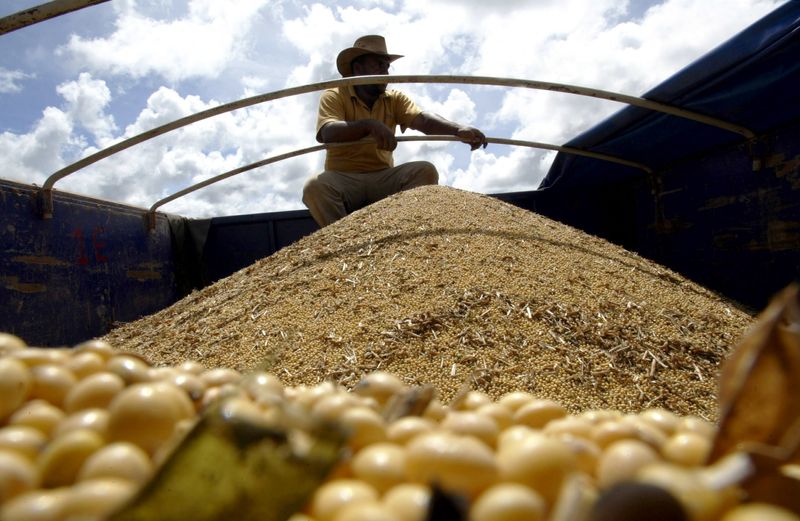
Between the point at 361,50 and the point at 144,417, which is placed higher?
the point at 361,50

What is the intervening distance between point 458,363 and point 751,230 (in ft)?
10.2

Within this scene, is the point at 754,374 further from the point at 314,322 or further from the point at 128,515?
the point at 314,322

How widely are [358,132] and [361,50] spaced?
0.91 meters

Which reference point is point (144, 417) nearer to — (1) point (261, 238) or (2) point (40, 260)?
(2) point (40, 260)

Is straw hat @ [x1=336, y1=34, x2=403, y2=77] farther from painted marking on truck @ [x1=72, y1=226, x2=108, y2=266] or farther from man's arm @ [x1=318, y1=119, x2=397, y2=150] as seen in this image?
painted marking on truck @ [x1=72, y1=226, x2=108, y2=266]

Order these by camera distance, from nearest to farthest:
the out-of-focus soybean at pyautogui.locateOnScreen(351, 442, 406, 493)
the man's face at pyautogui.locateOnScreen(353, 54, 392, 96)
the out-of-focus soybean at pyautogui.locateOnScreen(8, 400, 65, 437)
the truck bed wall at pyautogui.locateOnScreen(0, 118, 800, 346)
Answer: the out-of-focus soybean at pyautogui.locateOnScreen(351, 442, 406, 493) → the out-of-focus soybean at pyautogui.locateOnScreen(8, 400, 65, 437) → the truck bed wall at pyautogui.locateOnScreen(0, 118, 800, 346) → the man's face at pyautogui.locateOnScreen(353, 54, 392, 96)

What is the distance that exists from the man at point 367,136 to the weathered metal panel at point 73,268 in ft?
5.14

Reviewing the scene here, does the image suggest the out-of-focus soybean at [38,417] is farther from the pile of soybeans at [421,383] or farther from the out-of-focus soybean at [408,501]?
the out-of-focus soybean at [408,501]

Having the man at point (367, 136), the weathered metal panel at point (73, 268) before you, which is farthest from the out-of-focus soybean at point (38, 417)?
the man at point (367, 136)

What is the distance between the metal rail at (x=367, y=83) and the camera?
3.76 metres

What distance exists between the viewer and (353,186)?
5.04m

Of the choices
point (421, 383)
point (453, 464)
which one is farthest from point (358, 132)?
point (453, 464)

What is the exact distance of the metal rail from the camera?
376cm

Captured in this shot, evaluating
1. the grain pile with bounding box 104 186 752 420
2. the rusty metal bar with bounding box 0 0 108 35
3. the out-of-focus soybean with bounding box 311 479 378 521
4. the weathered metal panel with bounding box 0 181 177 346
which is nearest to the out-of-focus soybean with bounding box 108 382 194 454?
the out-of-focus soybean with bounding box 311 479 378 521
